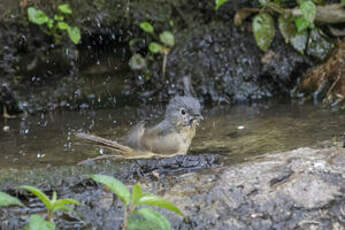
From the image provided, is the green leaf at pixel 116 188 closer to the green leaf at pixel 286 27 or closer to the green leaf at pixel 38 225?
the green leaf at pixel 38 225

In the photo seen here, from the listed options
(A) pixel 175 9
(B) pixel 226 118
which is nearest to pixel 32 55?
(A) pixel 175 9

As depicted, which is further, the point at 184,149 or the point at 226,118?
the point at 226,118

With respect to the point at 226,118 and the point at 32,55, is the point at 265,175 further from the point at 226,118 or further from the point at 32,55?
the point at 32,55

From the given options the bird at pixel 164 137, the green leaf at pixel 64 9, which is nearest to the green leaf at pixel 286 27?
the bird at pixel 164 137

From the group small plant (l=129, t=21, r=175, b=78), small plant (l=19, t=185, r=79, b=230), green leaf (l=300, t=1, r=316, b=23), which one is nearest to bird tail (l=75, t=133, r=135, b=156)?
small plant (l=19, t=185, r=79, b=230)

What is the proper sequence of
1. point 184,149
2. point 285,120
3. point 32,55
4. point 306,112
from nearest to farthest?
point 184,149
point 285,120
point 306,112
point 32,55

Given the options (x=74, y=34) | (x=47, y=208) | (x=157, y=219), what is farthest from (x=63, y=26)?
(x=157, y=219)

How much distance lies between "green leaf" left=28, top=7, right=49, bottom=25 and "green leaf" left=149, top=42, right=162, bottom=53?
130 centimetres

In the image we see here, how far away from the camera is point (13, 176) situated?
114 inches

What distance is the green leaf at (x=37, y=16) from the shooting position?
18.1 feet

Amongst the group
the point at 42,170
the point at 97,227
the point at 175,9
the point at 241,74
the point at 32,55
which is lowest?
the point at 97,227

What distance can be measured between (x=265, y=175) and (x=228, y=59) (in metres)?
3.77

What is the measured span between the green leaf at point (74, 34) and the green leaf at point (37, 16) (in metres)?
0.29

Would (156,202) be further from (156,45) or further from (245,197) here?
(156,45)
